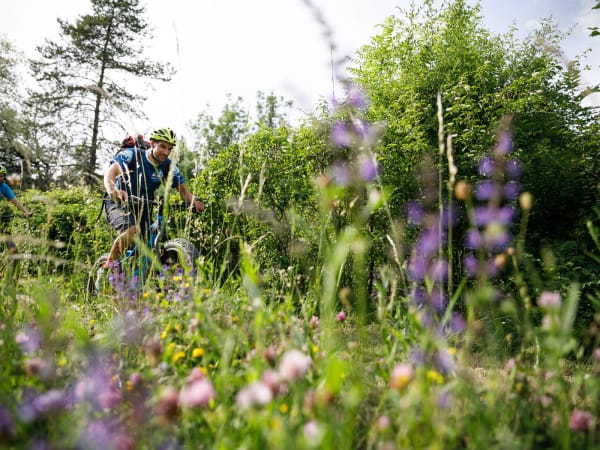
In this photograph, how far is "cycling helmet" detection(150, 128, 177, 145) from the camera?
141 inches

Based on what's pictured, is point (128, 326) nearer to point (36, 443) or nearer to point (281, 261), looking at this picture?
point (36, 443)

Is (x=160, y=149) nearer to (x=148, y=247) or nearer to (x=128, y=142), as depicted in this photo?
(x=128, y=142)

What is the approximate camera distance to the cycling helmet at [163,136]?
358 centimetres

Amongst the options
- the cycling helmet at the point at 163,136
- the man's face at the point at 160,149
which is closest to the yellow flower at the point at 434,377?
the cycling helmet at the point at 163,136

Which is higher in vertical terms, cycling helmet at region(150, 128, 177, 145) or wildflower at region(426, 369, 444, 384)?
cycling helmet at region(150, 128, 177, 145)

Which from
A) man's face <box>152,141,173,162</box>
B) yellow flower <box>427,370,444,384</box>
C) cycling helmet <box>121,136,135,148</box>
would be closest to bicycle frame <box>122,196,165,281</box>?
man's face <box>152,141,173,162</box>

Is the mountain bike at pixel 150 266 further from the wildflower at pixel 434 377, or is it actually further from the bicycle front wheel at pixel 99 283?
the wildflower at pixel 434 377

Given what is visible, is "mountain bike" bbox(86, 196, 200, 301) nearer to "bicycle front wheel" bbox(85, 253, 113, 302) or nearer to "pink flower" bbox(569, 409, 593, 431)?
"bicycle front wheel" bbox(85, 253, 113, 302)

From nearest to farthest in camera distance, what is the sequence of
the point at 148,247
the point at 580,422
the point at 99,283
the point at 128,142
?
the point at 580,422, the point at 148,247, the point at 99,283, the point at 128,142

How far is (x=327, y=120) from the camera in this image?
179 inches

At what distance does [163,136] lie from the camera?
367 cm

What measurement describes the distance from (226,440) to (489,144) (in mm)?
4859

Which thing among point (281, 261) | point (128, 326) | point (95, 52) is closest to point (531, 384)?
point (128, 326)

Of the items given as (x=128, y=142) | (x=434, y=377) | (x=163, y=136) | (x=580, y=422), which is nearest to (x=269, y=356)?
(x=434, y=377)
